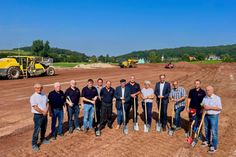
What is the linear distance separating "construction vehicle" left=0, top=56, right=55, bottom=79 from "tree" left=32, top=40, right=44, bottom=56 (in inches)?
3131

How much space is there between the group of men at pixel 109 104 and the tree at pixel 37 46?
100673mm

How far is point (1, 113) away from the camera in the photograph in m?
13.1

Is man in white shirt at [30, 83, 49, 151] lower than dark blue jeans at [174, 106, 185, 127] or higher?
higher

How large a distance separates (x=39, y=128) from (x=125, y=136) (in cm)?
291

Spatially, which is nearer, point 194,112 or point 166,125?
point 194,112

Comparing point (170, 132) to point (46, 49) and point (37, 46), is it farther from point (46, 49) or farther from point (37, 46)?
point (46, 49)

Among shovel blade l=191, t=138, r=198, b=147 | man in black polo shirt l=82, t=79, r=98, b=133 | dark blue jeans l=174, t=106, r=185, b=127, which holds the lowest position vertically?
Result: shovel blade l=191, t=138, r=198, b=147

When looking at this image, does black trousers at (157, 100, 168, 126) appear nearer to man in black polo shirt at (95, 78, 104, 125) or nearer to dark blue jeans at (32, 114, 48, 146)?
man in black polo shirt at (95, 78, 104, 125)

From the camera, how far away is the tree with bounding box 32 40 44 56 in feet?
351

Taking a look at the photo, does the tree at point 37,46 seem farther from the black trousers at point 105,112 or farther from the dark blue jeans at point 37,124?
the dark blue jeans at point 37,124

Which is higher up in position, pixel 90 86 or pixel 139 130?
pixel 90 86

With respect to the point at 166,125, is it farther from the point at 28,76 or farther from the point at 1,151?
the point at 28,76

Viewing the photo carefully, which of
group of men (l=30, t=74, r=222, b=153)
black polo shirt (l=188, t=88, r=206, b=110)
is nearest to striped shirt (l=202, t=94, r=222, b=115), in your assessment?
group of men (l=30, t=74, r=222, b=153)

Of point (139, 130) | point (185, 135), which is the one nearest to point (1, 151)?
point (139, 130)
